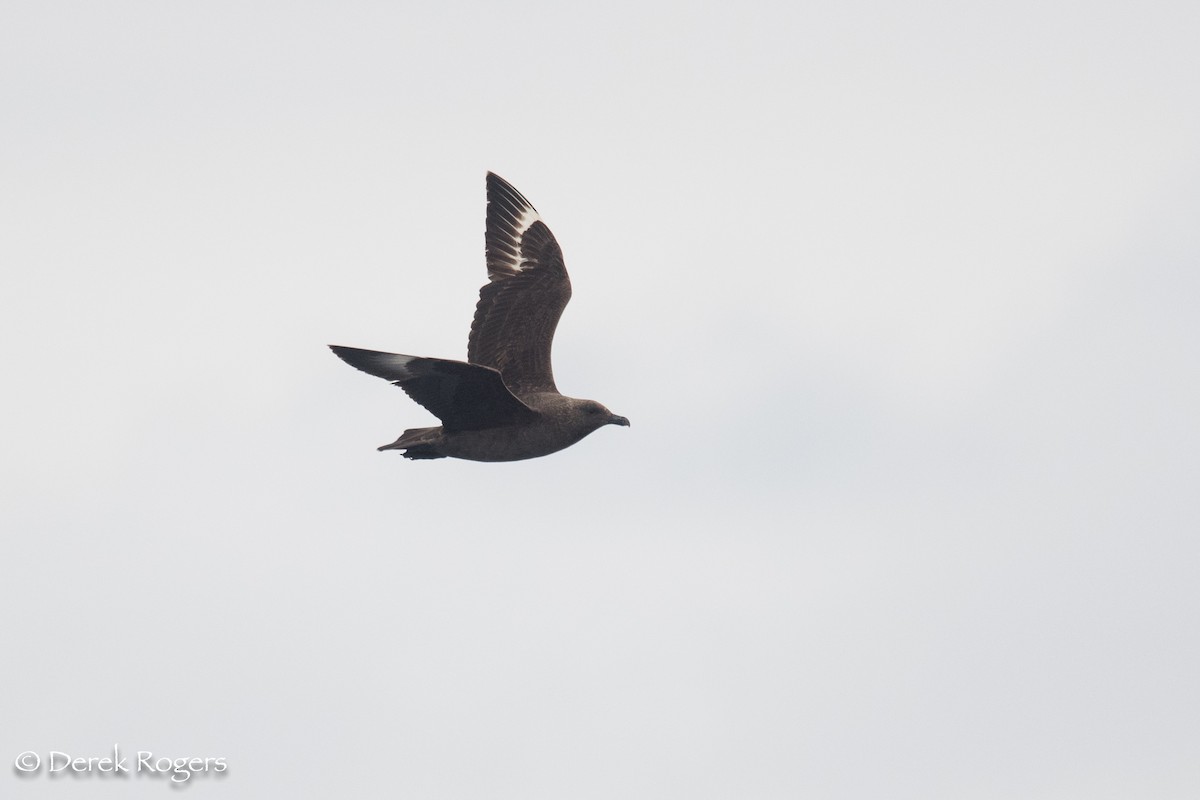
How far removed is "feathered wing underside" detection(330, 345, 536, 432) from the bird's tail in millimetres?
153

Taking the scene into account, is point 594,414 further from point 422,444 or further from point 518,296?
point 518,296

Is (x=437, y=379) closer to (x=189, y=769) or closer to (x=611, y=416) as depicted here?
(x=611, y=416)

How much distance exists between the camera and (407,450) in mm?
13523

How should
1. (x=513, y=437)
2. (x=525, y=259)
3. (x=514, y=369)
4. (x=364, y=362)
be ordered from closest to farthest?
(x=364, y=362), (x=513, y=437), (x=514, y=369), (x=525, y=259)

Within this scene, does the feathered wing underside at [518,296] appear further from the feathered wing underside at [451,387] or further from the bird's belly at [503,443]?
the feathered wing underside at [451,387]

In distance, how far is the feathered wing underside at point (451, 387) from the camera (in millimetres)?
12422

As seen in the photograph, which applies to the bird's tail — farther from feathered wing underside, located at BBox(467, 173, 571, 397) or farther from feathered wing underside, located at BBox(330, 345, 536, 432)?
feathered wing underside, located at BBox(467, 173, 571, 397)

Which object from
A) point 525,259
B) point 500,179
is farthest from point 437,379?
point 500,179

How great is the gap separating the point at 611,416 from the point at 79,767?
523 centimetres

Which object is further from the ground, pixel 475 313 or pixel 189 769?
pixel 475 313

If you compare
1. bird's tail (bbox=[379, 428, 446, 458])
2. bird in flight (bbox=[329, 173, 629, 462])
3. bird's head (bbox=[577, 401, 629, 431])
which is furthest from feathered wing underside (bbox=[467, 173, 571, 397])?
bird's tail (bbox=[379, 428, 446, 458])

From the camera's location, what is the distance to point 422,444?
528 inches

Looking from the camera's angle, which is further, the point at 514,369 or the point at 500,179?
the point at 500,179

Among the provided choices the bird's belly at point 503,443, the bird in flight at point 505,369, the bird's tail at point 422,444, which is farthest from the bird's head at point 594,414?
the bird's tail at point 422,444
